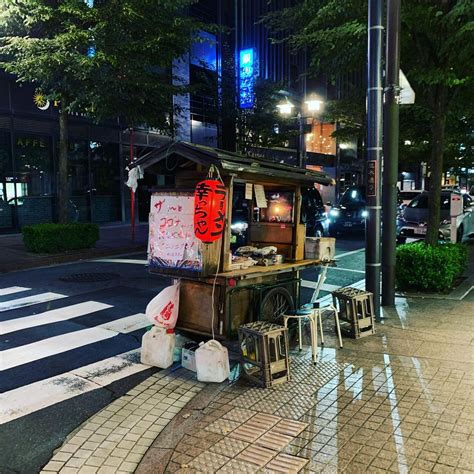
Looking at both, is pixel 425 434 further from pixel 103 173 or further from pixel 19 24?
pixel 103 173

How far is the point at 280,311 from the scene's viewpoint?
662cm

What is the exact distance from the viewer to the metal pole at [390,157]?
7.62 metres

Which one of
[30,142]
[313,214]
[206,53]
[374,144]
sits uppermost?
[206,53]

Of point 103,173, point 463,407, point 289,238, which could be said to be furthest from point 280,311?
point 103,173

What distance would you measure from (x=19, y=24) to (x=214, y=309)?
12328 millimetres

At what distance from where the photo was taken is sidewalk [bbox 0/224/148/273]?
40.2 feet

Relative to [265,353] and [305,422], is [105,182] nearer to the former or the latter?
[265,353]

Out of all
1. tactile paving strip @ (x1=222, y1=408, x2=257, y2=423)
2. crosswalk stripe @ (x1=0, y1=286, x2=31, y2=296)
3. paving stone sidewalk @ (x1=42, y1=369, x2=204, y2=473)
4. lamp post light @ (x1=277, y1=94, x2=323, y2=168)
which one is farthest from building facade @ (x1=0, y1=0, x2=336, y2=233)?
tactile paving strip @ (x1=222, y1=408, x2=257, y2=423)

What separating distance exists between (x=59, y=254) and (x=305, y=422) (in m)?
10.8

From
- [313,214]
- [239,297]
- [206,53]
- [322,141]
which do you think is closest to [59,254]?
[313,214]

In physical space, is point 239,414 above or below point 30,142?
below

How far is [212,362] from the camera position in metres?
5.04

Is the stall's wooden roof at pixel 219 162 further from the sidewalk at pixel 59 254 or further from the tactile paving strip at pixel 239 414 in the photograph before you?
the sidewalk at pixel 59 254

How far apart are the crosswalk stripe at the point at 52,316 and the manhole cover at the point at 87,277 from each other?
204cm
